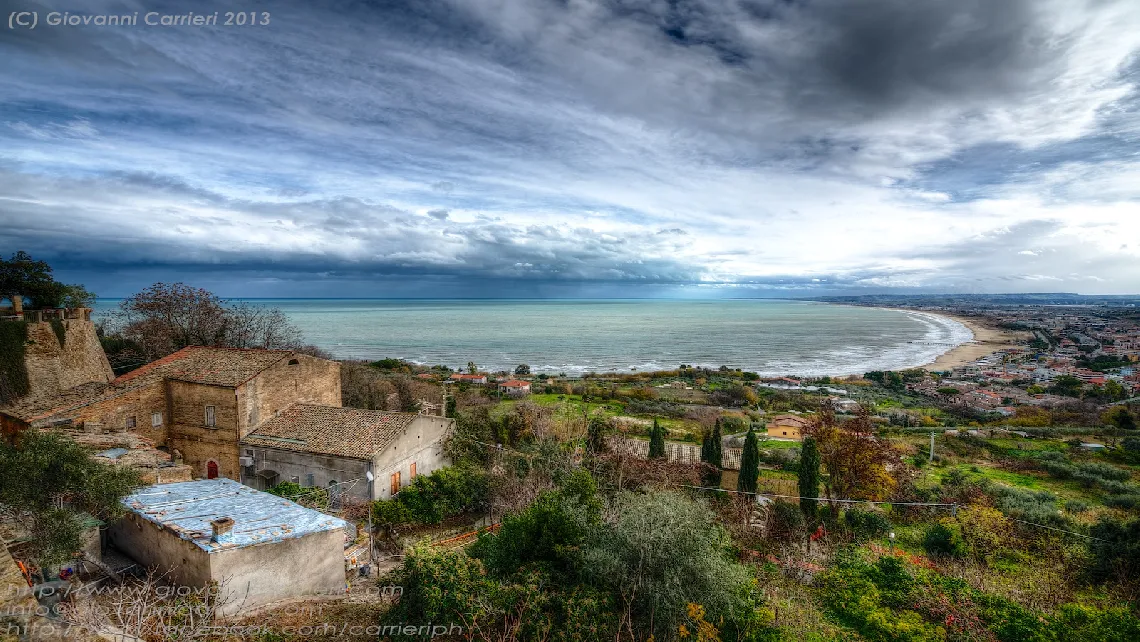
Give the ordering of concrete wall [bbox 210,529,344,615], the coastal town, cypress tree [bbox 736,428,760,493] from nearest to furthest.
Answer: the coastal town < concrete wall [bbox 210,529,344,615] < cypress tree [bbox 736,428,760,493]

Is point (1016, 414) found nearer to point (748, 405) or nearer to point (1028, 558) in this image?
point (748, 405)

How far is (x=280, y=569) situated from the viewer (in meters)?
10.6

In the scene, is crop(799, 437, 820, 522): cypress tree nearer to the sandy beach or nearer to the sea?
the sea

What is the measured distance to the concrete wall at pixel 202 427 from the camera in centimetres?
1903

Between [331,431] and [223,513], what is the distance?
7.12 metres

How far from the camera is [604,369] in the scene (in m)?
62.9

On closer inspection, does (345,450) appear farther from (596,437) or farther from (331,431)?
(596,437)

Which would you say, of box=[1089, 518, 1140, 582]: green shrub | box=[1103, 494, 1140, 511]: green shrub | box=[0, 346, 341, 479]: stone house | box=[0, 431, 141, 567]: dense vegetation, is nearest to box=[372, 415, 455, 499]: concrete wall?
box=[0, 346, 341, 479]: stone house

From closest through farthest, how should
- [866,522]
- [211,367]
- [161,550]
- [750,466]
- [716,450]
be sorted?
[161,550] < [866,522] < [750,466] < [211,367] < [716,450]

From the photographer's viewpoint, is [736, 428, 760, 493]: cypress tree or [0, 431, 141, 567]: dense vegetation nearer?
[0, 431, 141, 567]: dense vegetation

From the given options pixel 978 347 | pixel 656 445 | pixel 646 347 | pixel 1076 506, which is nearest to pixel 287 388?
pixel 656 445

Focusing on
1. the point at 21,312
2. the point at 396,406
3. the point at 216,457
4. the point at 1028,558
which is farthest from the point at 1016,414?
A: the point at 21,312

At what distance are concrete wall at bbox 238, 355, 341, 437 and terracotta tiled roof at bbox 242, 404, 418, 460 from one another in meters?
0.48

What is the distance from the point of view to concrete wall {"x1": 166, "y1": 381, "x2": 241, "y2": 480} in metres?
19.0
